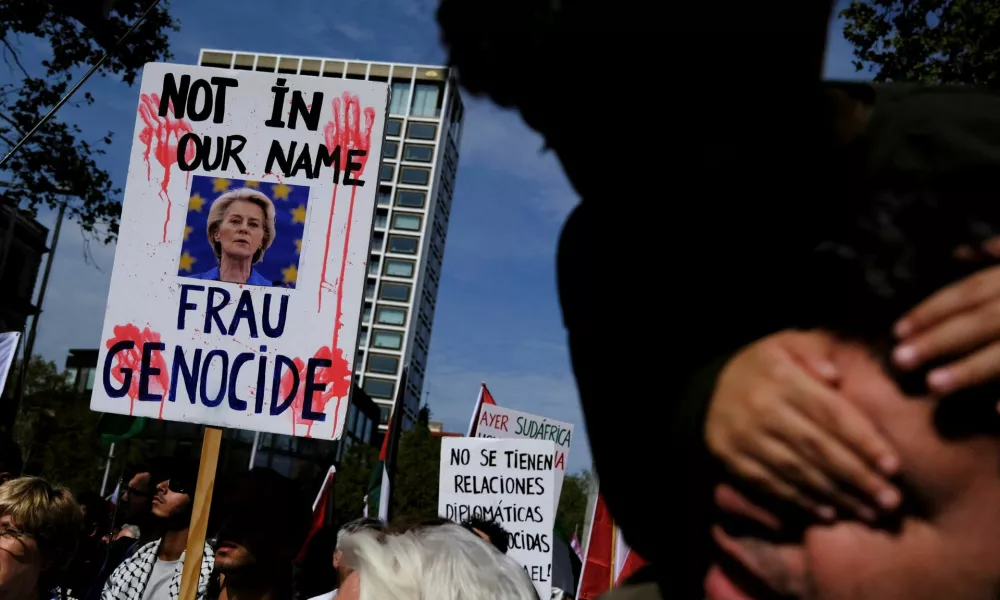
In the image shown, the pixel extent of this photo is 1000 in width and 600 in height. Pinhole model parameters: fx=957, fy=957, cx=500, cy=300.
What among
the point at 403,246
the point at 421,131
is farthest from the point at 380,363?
the point at 421,131

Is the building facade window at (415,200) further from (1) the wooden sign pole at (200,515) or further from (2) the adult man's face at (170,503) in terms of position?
(1) the wooden sign pole at (200,515)

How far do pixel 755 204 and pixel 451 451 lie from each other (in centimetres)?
556

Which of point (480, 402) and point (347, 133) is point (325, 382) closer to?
point (347, 133)

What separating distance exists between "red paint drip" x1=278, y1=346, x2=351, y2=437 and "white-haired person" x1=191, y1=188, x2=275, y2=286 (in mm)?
329

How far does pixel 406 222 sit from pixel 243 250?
101205 mm

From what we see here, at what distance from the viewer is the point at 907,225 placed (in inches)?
27.5

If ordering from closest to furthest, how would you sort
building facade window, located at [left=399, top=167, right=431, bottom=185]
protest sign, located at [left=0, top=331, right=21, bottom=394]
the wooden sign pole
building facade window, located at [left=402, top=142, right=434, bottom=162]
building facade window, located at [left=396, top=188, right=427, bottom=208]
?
the wooden sign pole, protest sign, located at [left=0, top=331, right=21, bottom=394], building facade window, located at [left=396, top=188, right=427, bottom=208], building facade window, located at [left=399, top=167, right=431, bottom=185], building facade window, located at [left=402, top=142, right=434, bottom=162]

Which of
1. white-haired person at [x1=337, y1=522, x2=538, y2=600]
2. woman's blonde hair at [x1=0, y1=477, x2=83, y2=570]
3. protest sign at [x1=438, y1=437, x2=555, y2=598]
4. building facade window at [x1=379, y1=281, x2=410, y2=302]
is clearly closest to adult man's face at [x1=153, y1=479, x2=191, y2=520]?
woman's blonde hair at [x1=0, y1=477, x2=83, y2=570]

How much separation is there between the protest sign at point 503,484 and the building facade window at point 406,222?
97946 millimetres

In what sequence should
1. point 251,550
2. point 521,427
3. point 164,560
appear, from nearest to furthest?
point 251,550 → point 164,560 → point 521,427

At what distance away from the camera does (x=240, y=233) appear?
341 centimetres

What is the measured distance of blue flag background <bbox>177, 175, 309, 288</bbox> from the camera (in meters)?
3.35

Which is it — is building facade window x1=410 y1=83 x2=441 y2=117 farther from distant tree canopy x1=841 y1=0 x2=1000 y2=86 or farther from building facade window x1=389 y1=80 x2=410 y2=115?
distant tree canopy x1=841 y1=0 x2=1000 y2=86

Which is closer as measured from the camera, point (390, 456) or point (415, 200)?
point (390, 456)
